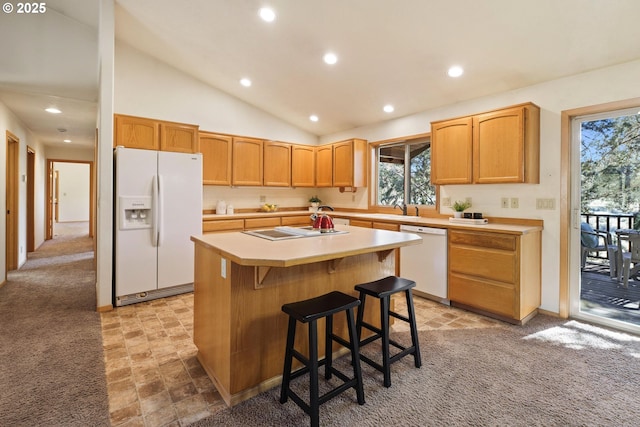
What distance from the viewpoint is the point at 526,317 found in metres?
3.04

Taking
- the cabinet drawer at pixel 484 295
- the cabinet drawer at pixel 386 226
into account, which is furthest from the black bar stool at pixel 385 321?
the cabinet drawer at pixel 386 226

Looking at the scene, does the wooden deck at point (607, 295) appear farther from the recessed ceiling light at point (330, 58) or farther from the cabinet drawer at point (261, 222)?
the cabinet drawer at point (261, 222)

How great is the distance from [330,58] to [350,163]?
5.74ft

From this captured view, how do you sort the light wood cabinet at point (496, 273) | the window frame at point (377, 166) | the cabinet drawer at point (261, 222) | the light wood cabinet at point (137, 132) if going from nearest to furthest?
1. the light wood cabinet at point (496, 273)
2. the light wood cabinet at point (137, 132)
3. the window frame at point (377, 166)
4. the cabinet drawer at point (261, 222)

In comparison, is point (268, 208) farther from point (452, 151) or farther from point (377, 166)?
point (452, 151)

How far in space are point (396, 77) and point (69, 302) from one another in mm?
4373

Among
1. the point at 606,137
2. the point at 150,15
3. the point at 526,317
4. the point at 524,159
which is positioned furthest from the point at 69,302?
the point at 606,137

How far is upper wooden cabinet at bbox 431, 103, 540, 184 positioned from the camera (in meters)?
3.10

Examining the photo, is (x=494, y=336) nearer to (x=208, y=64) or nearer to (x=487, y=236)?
(x=487, y=236)

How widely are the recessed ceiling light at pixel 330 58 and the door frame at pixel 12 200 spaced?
175 inches

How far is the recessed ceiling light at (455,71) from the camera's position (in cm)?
323

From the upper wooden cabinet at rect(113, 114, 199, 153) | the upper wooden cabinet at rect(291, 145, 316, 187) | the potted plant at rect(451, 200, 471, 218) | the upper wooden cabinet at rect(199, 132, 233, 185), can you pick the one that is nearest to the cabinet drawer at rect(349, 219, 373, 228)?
the potted plant at rect(451, 200, 471, 218)

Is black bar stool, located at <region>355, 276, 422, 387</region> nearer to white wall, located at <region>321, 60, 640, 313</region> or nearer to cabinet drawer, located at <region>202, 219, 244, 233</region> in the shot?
white wall, located at <region>321, 60, 640, 313</region>

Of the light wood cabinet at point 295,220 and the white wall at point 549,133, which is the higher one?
the white wall at point 549,133
